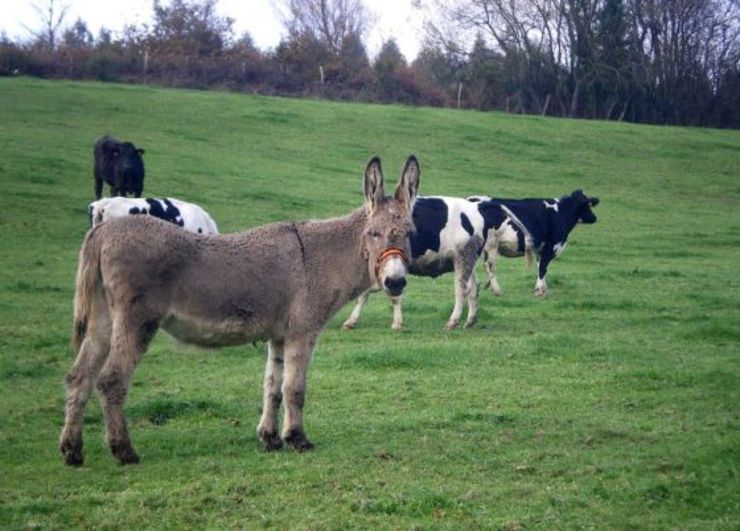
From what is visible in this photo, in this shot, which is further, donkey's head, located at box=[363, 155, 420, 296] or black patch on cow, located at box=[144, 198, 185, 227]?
black patch on cow, located at box=[144, 198, 185, 227]

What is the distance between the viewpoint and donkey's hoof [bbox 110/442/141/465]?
873 centimetres

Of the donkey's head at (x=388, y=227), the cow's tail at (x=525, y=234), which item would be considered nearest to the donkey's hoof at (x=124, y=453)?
the donkey's head at (x=388, y=227)

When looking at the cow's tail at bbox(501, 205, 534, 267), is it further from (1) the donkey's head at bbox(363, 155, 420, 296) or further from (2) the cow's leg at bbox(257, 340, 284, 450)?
(2) the cow's leg at bbox(257, 340, 284, 450)

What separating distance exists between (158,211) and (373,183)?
Answer: 11.6 m

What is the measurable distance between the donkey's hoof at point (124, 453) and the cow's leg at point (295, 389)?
133 centimetres

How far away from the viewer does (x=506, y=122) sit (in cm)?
5228

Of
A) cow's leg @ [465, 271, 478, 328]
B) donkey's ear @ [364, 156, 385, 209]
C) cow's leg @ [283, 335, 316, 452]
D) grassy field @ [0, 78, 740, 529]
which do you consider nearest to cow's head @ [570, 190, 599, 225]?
grassy field @ [0, 78, 740, 529]

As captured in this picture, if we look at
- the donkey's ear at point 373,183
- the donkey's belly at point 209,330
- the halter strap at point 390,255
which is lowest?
the donkey's belly at point 209,330

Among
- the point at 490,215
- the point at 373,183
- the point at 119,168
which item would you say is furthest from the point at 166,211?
the point at 373,183

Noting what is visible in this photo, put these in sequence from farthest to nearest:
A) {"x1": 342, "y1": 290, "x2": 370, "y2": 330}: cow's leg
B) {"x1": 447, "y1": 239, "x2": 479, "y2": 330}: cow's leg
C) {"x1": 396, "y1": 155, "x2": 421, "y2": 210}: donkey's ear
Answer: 1. {"x1": 447, "y1": 239, "x2": 479, "y2": 330}: cow's leg
2. {"x1": 342, "y1": 290, "x2": 370, "y2": 330}: cow's leg
3. {"x1": 396, "y1": 155, "x2": 421, "y2": 210}: donkey's ear

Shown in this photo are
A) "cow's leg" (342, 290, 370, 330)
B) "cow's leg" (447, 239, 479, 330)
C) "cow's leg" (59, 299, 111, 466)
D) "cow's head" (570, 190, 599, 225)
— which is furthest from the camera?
"cow's head" (570, 190, 599, 225)

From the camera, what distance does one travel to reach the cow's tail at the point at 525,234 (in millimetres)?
19266

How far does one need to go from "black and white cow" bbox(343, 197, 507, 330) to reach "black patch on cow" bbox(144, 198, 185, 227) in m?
5.02

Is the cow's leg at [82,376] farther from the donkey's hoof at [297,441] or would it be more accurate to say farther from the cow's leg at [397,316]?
the cow's leg at [397,316]
